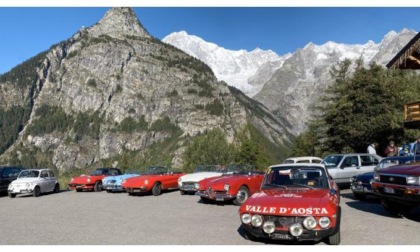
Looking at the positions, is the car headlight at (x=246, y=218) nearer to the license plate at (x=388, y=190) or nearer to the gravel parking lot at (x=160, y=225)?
the gravel parking lot at (x=160, y=225)

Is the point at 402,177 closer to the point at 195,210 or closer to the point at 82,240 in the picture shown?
the point at 195,210

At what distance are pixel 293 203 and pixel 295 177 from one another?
4.79 ft

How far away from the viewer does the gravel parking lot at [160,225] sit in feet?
25.9

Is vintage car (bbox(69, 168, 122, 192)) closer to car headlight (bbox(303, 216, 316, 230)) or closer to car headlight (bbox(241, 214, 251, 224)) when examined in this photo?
car headlight (bbox(241, 214, 251, 224))

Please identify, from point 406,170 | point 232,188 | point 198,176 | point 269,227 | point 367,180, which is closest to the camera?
point 269,227

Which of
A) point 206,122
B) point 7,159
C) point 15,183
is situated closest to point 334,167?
point 15,183

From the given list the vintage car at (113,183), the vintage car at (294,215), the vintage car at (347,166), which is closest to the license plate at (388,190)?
the vintage car at (294,215)

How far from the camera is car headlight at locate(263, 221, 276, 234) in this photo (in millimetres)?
6957

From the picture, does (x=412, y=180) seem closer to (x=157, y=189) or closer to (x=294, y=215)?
(x=294, y=215)

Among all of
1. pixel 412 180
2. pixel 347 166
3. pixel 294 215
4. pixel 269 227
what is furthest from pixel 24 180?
pixel 412 180

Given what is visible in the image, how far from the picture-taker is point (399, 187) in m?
9.24

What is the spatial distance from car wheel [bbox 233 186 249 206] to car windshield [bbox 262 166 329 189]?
14.7 ft

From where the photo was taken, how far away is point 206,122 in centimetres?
19600
